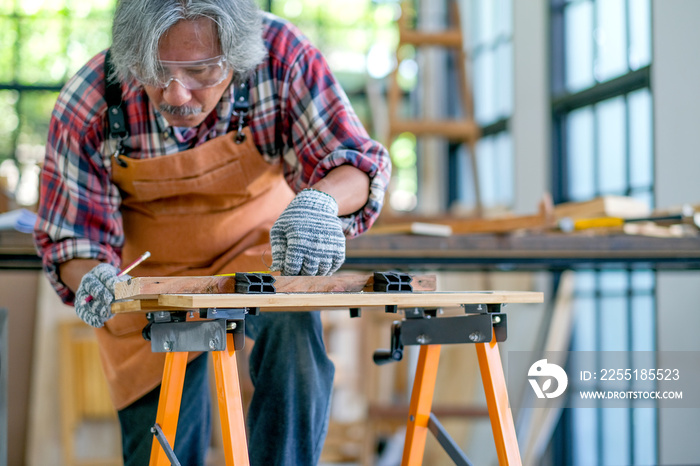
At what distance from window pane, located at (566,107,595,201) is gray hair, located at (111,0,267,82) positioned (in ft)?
8.60

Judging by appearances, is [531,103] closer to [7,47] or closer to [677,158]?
[677,158]

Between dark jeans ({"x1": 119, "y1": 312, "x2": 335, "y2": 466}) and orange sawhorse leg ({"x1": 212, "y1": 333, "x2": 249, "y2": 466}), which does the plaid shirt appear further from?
orange sawhorse leg ({"x1": 212, "y1": 333, "x2": 249, "y2": 466})

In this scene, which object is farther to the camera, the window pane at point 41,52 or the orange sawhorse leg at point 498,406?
the window pane at point 41,52

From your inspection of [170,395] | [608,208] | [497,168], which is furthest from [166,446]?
[497,168]

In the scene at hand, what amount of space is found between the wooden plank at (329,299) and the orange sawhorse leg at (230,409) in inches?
4.4

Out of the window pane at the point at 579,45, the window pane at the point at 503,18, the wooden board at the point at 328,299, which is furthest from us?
the window pane at the point at 503,18

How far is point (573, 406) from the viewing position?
12.9 feet

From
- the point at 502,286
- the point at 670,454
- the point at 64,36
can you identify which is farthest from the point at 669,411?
the point at 64,36

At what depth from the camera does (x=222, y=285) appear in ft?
4.10

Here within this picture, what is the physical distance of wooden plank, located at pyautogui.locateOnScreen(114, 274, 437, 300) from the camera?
119cm

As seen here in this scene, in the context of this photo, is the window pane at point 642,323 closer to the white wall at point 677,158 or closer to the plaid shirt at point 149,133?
the white wall at point 677,158

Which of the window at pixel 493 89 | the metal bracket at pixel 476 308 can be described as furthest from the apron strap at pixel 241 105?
the window at pixel 493 89

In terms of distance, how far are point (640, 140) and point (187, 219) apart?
239 cm

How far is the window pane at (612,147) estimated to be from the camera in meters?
3.52
